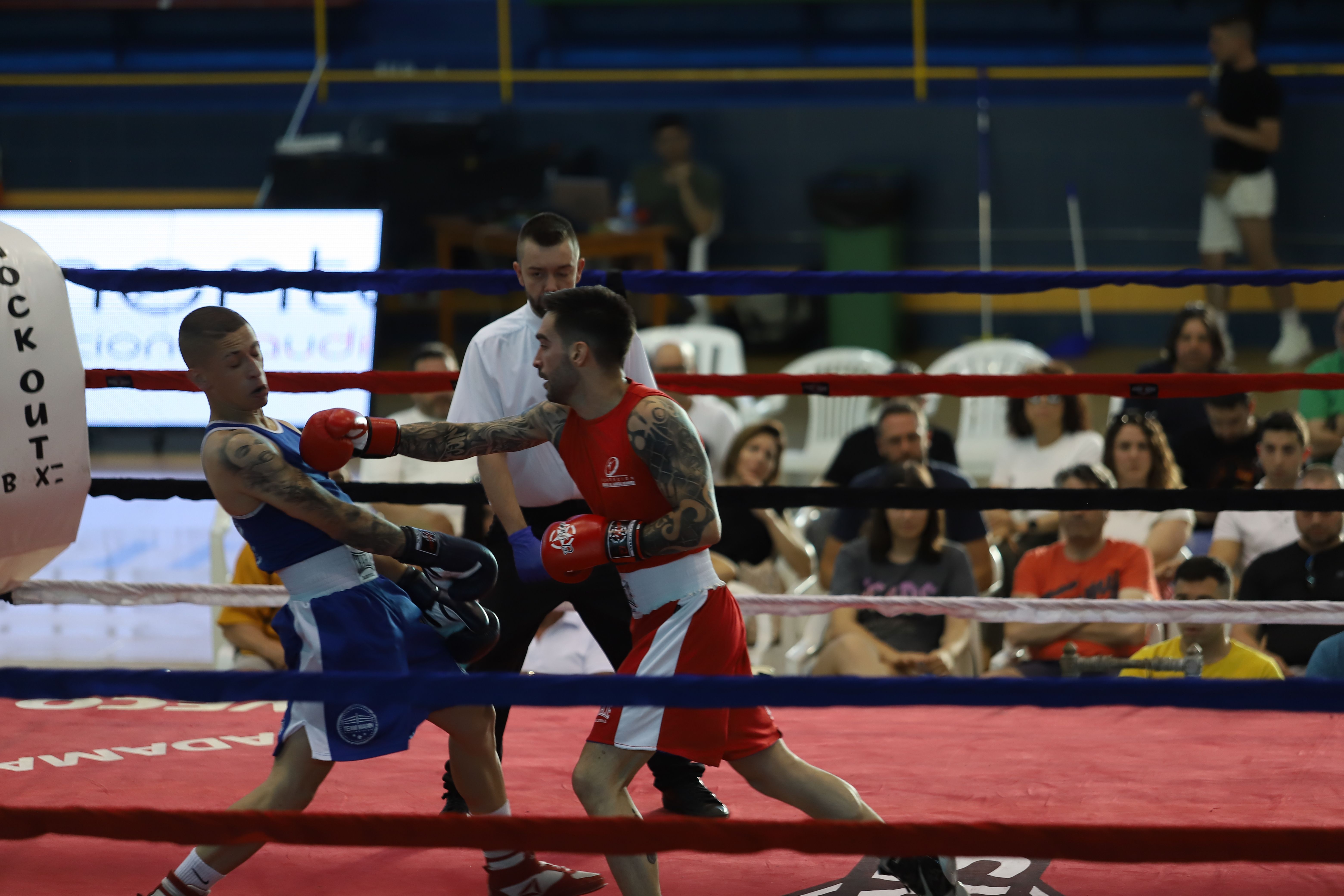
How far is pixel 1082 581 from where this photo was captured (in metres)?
4.02

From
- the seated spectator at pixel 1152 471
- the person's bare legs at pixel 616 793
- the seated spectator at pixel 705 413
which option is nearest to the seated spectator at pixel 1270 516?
the seated spectator at pixel 1152 471

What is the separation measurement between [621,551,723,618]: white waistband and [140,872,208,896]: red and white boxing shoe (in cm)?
77

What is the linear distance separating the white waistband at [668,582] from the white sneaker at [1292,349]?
6.93 m

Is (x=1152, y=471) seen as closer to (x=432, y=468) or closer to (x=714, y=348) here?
(x=432, y=468)

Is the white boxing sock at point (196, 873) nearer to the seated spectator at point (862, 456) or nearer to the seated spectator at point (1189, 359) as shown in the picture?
the seated spectator at point (862, 456)

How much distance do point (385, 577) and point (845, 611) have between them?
1849 millimetres

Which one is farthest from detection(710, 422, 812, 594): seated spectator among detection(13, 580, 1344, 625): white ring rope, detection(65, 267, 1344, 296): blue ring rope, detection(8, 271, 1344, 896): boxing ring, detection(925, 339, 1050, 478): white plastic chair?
detection(925, 339, 1050, 478): white plastic chair

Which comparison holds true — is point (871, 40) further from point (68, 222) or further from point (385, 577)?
point (385, 577)

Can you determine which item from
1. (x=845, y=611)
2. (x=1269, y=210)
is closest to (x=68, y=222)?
(x=845, y=611)

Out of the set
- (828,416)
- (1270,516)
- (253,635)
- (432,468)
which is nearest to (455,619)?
(253,635)

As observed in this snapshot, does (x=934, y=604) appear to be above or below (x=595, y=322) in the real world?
below

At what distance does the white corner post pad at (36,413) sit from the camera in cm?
244

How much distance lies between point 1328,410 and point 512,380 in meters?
3.35

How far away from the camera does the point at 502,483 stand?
261cm
